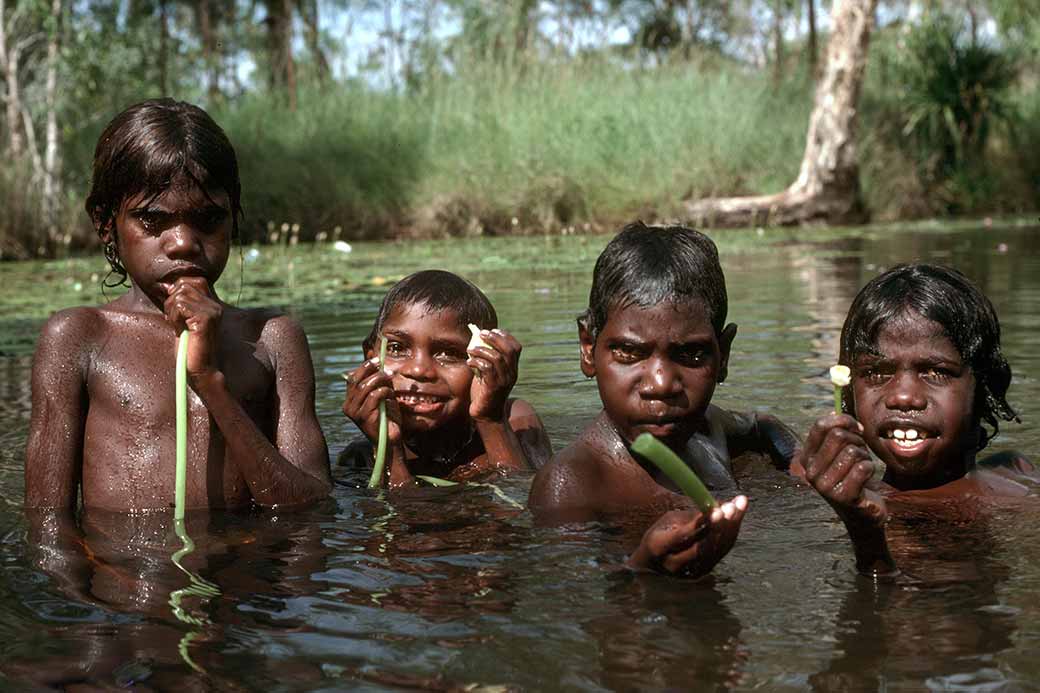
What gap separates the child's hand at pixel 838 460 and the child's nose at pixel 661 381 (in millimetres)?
644

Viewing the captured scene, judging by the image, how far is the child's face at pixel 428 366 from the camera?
157 inches

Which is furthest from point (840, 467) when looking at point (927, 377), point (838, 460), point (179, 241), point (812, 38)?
point (812, 38)

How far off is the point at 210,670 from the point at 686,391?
132 cm

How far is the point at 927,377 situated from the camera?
132 inches

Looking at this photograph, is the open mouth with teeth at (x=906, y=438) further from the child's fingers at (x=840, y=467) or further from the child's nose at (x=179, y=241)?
the child's nose at (x=179, y=241)

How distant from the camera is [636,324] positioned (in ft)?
9.94

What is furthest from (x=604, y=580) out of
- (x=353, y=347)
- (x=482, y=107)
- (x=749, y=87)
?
(x=749, y=87)

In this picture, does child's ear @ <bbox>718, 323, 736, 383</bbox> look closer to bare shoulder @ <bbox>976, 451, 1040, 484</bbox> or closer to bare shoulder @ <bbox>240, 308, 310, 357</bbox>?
bare shoulder @ <bbox>976, 451, 1040, 484</bbox>

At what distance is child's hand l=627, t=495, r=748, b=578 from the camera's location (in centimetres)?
236

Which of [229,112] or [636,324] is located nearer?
[636,324]

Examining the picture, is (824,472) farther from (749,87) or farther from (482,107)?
(749,87)

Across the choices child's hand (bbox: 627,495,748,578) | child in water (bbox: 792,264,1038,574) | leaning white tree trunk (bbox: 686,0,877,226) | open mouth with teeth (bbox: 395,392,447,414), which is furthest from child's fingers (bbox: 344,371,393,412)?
leaning white tree trunk (bbox: 686,0,877,226)

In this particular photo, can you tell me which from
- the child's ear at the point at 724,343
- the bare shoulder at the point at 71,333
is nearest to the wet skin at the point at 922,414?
the child's ear at the point at 724,343

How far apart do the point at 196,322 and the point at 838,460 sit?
58.1 inches
